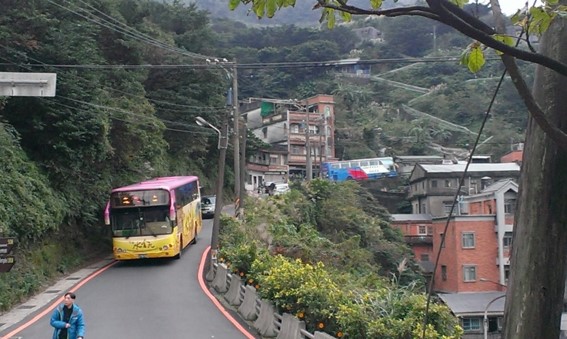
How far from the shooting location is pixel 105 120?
76.7 ft

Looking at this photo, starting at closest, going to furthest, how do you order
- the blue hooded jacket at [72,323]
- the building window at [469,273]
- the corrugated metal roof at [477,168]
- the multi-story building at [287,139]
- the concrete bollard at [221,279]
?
the blue hooded jacket at [72,323], the concrete bollard at [221,279], the building window at [469,273], the corrugated metal roof at [477,168], the multi-story building at [287,139]

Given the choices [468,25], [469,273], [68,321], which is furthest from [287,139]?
[468,25]

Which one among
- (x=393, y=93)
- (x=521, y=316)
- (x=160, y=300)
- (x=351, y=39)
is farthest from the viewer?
(x=351, y=39)

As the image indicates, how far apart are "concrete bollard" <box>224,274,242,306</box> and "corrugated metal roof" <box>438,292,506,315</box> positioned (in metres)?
16.1

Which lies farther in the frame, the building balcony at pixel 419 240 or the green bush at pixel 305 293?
the building balcony at pixel 419 240

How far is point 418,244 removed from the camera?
148 feet

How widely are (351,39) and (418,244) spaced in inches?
2467

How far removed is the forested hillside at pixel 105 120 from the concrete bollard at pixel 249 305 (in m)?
5.84

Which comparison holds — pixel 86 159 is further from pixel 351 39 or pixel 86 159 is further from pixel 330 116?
pixel 351 39

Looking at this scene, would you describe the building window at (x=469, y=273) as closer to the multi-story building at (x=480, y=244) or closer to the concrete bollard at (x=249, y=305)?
the multi-story building at (x=480, y=244)

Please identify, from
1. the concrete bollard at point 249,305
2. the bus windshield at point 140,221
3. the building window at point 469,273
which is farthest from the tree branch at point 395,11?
the building window at point 469,273

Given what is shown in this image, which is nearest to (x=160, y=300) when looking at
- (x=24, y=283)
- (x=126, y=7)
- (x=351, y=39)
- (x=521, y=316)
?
(x=24, y=283)

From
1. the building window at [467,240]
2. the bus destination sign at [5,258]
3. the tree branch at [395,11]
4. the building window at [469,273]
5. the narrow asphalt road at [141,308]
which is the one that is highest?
the tree branch at [395,11]

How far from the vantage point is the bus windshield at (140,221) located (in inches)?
884
